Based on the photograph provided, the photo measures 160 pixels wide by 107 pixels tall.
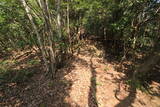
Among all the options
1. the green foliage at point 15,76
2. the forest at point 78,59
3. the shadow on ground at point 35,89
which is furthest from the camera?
the green foliage at point 15,76

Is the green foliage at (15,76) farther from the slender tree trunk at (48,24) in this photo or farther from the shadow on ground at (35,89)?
the slender tree trunk at (48,24)

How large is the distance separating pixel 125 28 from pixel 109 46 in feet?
9.75

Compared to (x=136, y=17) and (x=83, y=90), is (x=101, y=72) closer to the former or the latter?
(x=83, y=90)

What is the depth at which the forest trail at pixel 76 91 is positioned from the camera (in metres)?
5.36

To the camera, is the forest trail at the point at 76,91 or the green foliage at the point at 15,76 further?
the green foliage at the point at 15,76

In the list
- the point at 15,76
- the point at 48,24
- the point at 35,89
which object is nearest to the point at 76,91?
the point at 35,89

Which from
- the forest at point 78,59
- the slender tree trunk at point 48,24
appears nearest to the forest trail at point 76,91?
the forest at point 78,59

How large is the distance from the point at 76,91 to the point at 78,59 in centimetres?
299

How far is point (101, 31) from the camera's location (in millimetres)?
11242

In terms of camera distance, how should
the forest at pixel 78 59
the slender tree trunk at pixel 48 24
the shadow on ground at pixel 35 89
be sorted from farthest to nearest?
the forest at pixel 78 59 → the slender tree trunk at pixel 48 24 → the shadow on ground at pixel 35 89

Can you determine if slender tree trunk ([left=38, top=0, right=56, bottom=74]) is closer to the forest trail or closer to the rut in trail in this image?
the forest trail

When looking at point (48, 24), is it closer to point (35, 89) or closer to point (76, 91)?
point (35, 89)

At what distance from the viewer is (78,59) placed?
28.2ft

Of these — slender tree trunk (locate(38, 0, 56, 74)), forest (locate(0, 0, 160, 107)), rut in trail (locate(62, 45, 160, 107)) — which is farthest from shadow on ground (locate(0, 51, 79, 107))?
slender tree trunk (locate(38, 0, 56, 74))
